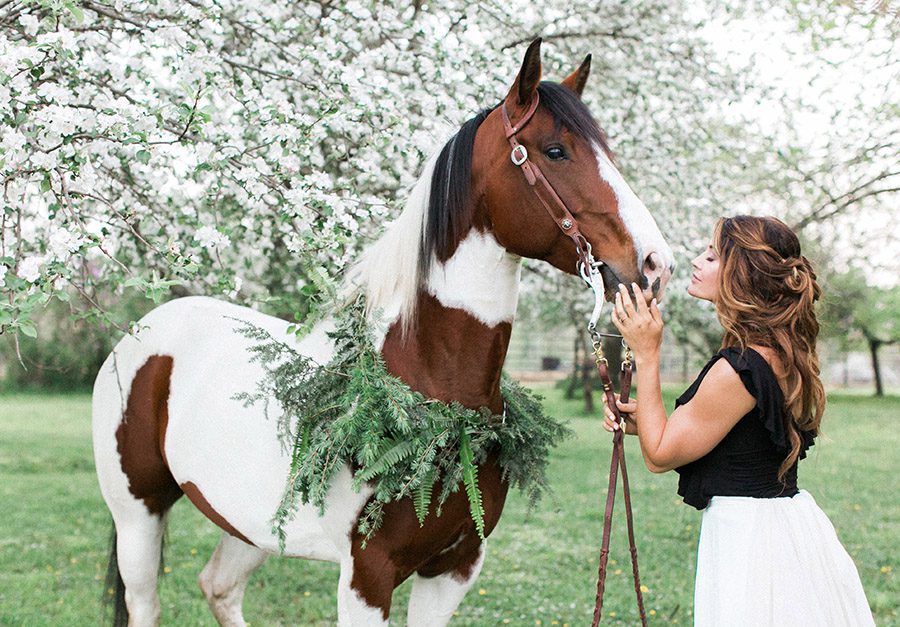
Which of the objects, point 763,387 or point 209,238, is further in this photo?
point 209,238

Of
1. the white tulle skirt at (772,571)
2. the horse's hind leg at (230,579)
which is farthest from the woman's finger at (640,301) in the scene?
the horse's hind leg at (230,579)

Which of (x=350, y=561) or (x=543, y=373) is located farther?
(x=543, y=373)

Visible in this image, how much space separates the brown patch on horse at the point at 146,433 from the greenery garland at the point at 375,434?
0.95 metres

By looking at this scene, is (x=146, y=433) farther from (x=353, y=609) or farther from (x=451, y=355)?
(x=451, y=355)

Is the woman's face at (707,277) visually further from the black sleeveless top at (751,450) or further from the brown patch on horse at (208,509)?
the brown patch on horse at (208,509)

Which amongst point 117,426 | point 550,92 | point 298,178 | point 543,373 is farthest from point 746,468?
point 543,373

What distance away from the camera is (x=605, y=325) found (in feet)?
41.6

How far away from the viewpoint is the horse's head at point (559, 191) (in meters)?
2.21

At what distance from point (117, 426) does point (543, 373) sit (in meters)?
26.0

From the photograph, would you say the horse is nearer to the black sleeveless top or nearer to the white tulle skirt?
the black sleeveless top

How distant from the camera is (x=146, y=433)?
352cm

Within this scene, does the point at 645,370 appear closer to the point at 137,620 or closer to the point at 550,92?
the point at 550,92

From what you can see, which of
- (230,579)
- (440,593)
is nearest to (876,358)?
(230,579)

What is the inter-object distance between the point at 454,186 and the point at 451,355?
1.72 feet
